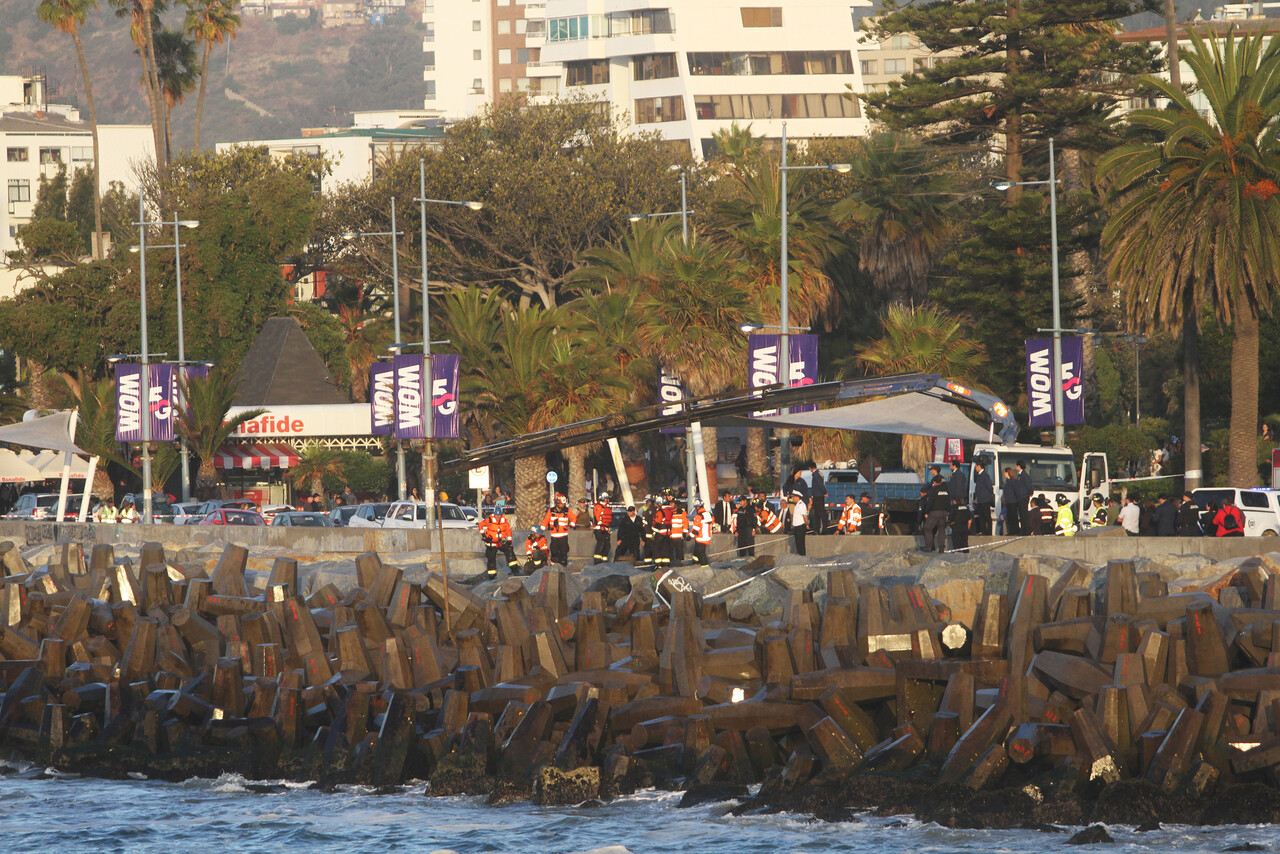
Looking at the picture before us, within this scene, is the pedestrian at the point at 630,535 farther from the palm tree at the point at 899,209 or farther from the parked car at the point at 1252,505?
the palm tree at the point at 899,209

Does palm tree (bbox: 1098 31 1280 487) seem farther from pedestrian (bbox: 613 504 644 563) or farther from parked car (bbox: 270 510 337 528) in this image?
parked car (bbox: 270 510 337 528)

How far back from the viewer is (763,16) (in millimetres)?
104562

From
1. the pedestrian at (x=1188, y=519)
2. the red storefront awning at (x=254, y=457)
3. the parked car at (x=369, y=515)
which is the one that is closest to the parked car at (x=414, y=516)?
the parked car at (x=369, y=515)

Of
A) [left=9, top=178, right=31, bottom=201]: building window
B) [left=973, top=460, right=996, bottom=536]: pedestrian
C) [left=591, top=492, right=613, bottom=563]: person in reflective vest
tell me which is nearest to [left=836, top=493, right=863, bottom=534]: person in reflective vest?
[left=973, top=460, right=996, bottom=536]: pedestrian

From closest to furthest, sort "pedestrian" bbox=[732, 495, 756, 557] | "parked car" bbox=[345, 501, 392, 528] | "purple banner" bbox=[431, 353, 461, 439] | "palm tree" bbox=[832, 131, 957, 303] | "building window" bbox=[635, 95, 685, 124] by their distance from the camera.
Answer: "pedestrian" bbox=[732, 495, 756, 557]
"parked car" bbox=[345, 501, 392, 528]
"purple banner" bbox=[431, 353, 461, 439]
"palm tree" bbox=[832, 131, 957, 303]
"building window" bbox=[635, 95, 685, 124]

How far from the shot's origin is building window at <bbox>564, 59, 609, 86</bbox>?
108 m

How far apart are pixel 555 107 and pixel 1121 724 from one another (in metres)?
64.1

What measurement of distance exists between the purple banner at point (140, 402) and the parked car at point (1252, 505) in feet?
86.1

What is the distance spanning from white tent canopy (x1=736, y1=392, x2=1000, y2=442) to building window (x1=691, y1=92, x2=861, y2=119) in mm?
72907

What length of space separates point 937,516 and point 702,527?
145 inches

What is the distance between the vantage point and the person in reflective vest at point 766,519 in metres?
31.5

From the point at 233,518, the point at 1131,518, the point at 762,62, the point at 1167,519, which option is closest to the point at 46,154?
the point at 762,62

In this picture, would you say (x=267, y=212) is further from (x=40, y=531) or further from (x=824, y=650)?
(x=824, y=650)

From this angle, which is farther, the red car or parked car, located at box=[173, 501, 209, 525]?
parked car, located at box=[173, 501, 209, 525]
